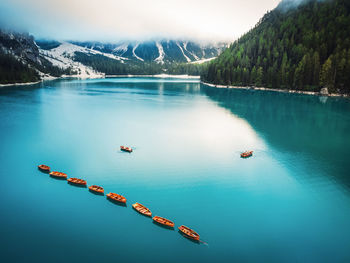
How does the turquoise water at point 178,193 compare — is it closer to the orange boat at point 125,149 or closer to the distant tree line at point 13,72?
the orange boat at point 125,149

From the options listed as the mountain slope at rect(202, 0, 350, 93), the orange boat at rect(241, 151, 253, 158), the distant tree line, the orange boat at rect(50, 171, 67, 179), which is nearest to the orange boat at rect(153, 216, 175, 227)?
the orange boat at rect(50, 171, 67, 179)

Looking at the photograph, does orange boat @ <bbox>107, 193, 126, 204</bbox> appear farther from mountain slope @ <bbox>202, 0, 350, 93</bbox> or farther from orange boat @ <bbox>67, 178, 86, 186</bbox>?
mountain slope @ <bbox>202, 0, 350, 93</bbox>

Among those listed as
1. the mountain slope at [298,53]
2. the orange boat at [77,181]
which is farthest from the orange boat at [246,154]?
the mountain slope at [298,53]

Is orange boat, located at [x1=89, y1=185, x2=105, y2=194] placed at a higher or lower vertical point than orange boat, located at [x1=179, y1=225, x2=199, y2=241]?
higher

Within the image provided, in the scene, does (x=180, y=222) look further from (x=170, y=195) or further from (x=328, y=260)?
(x=328, y=260)

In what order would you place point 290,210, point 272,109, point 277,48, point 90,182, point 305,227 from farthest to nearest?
point 277,48 → point 272,109 → point 90,182 → point 290,210 → point 305,227

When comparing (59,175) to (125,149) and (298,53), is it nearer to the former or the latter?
(125,149)

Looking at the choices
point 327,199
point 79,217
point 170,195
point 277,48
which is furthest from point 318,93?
point 79,217
